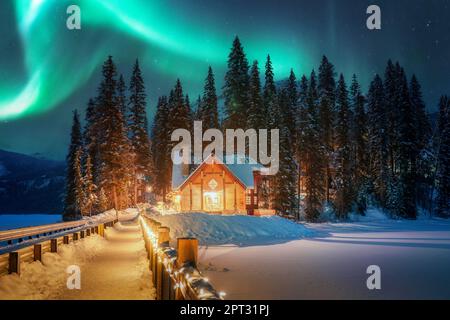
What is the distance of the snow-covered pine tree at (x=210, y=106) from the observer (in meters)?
69.4

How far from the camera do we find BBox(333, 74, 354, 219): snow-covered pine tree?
2279 inches

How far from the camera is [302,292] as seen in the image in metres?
9.85

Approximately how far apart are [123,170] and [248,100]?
22.4 metres

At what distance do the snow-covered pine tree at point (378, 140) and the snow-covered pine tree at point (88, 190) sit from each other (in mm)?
43450

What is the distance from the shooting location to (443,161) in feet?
212

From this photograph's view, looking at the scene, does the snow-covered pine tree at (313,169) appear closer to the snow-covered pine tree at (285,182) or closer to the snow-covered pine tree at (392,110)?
the snow-covered pine tree at (285,182)

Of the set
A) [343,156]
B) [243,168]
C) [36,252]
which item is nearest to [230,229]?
[36,252]

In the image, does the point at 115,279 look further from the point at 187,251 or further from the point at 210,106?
the point at 210,106

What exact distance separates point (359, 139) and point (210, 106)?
85.3 ft

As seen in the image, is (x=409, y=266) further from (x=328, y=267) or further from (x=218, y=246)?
(x=218, y=246)

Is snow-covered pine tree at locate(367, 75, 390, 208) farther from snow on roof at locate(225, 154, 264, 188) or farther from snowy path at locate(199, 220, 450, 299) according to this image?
snowy path at locate(199, 220, 450, 299)

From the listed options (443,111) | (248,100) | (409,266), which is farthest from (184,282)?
(443,111)

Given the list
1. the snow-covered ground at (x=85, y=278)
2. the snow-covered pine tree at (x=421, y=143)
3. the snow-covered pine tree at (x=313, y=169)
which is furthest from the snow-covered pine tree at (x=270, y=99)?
the snow-covered ground at (x=85, y=278)

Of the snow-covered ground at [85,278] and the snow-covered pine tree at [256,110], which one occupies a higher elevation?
the snow-covered pine tree at [256,110]
